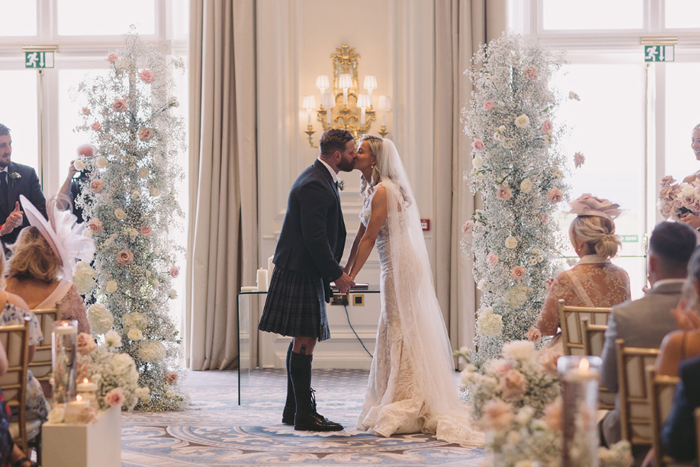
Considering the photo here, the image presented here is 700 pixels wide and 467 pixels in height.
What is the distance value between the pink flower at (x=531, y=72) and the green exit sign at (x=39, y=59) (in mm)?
4619

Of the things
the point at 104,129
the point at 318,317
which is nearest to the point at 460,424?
the point at 318,317

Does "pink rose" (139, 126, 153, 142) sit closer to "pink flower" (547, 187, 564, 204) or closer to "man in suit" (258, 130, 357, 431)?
"man in suit" (258, 130, 357, 431)

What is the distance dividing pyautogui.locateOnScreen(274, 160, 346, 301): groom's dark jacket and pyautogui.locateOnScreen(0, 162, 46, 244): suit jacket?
7.87ft

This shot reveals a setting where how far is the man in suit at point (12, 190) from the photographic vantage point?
536cm

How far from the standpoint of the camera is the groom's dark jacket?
423 cm

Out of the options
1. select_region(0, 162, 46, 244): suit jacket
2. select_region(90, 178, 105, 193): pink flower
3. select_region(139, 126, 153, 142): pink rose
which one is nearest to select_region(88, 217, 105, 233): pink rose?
select_region(90, 178, 105, 193): pink flower

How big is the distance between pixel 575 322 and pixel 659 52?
4572 mm

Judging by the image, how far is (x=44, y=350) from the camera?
3234 mm

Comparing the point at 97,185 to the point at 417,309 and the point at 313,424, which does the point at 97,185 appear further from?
the point at 417,309

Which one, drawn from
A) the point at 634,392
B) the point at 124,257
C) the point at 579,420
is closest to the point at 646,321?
the point at 634,392

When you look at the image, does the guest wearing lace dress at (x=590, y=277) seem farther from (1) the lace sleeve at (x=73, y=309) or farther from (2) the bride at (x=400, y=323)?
(1) the lace sleeve at (x=73, y=309)

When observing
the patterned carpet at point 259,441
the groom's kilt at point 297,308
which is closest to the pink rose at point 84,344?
the patterned carpet at point 259,441

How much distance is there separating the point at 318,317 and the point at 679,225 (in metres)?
2.37

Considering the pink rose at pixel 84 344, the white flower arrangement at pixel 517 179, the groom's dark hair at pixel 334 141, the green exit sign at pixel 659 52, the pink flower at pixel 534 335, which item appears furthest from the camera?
the green exit sign at pixel 659 52
